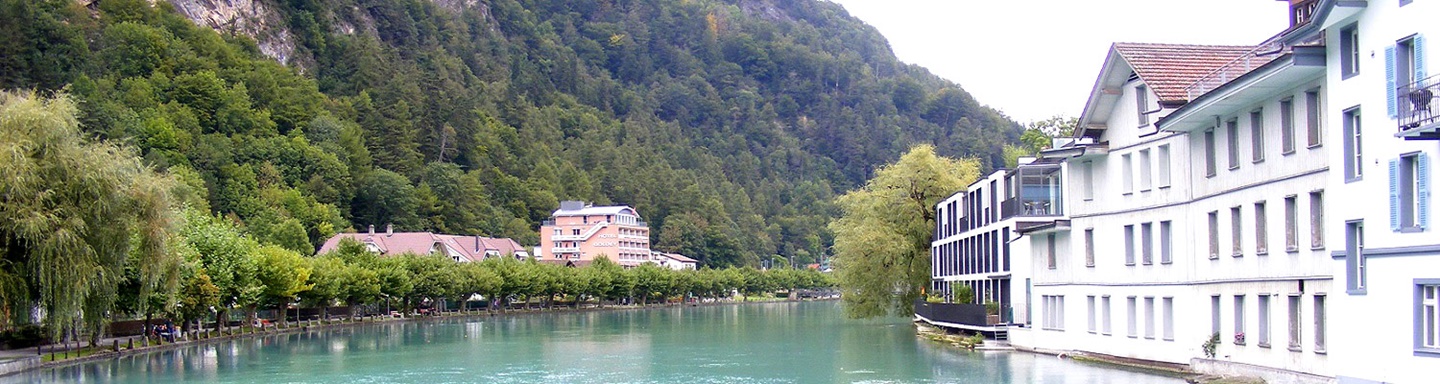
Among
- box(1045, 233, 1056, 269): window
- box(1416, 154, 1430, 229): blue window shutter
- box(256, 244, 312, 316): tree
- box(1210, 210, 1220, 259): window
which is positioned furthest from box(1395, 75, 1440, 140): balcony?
box(256, 244, 312, 316): tree

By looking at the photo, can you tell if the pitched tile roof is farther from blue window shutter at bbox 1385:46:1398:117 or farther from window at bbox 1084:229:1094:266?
blue window shutter at bbox 1385:46:1398:117

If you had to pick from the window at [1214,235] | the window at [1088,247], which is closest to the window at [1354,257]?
the window at [1214,235]

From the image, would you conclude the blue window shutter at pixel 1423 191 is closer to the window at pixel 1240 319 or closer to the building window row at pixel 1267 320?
the building window row at pixel 1267 320

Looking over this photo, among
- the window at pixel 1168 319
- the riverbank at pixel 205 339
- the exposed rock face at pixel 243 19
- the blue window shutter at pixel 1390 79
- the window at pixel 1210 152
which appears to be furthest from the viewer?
the exposed rock face at pixel 243 19

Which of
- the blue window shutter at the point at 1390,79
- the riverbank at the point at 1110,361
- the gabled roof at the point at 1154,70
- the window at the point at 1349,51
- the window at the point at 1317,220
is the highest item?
the gabled roof at the point at 1154,70

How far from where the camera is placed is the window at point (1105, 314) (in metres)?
45.1

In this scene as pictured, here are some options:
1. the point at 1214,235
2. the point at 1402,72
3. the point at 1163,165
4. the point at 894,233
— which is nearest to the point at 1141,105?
the point at 1163,165

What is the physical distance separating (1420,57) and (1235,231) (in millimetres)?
11320

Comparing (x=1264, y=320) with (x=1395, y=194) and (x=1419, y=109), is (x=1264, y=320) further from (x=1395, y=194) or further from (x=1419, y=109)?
(x=1419, y=109)

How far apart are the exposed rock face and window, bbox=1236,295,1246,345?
171m

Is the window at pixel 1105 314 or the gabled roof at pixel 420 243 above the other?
the gabled roof at pixel 420 243

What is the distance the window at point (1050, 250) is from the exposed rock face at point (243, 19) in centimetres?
15657

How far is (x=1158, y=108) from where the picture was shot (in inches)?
1598

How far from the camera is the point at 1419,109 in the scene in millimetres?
23531
